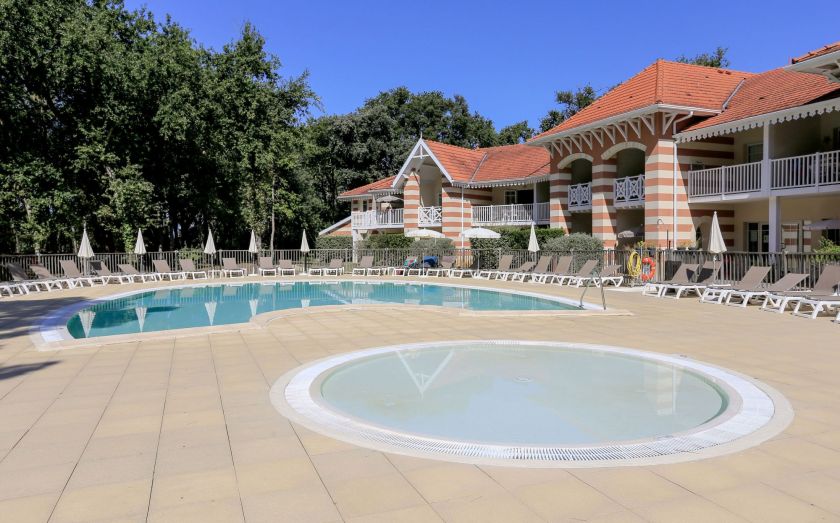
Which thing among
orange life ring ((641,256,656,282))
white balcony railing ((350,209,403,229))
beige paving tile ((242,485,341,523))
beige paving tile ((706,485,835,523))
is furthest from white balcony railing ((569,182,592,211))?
beige paving tile ((242,485,341,523))

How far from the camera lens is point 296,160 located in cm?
3462

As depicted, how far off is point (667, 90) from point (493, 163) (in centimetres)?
1311

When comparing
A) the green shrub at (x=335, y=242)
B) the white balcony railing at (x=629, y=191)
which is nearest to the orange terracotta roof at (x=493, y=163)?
the white balcony railing at (x=629, y=191)

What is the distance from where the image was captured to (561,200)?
26.6 m

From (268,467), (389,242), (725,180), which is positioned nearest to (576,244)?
(725,180)

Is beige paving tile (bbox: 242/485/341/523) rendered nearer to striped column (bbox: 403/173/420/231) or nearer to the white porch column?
the white porch column

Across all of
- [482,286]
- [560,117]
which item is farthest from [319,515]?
[560,117]

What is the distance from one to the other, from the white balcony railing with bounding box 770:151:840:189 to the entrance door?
4.53m

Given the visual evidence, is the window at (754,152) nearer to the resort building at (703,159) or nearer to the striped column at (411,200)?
the resort building at (703,159)

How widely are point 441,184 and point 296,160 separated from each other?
9031 mm

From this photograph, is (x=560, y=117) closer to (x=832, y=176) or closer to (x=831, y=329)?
(x=832, y=176)

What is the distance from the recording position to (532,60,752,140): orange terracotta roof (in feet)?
68.0

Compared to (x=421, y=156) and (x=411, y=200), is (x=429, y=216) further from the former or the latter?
(x=421, y=156)

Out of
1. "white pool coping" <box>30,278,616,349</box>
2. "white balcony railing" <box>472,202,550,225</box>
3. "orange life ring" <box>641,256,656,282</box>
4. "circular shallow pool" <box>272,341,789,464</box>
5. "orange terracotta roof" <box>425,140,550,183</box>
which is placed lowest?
"circular shallow pool" <box>272,341,789,464</box>
